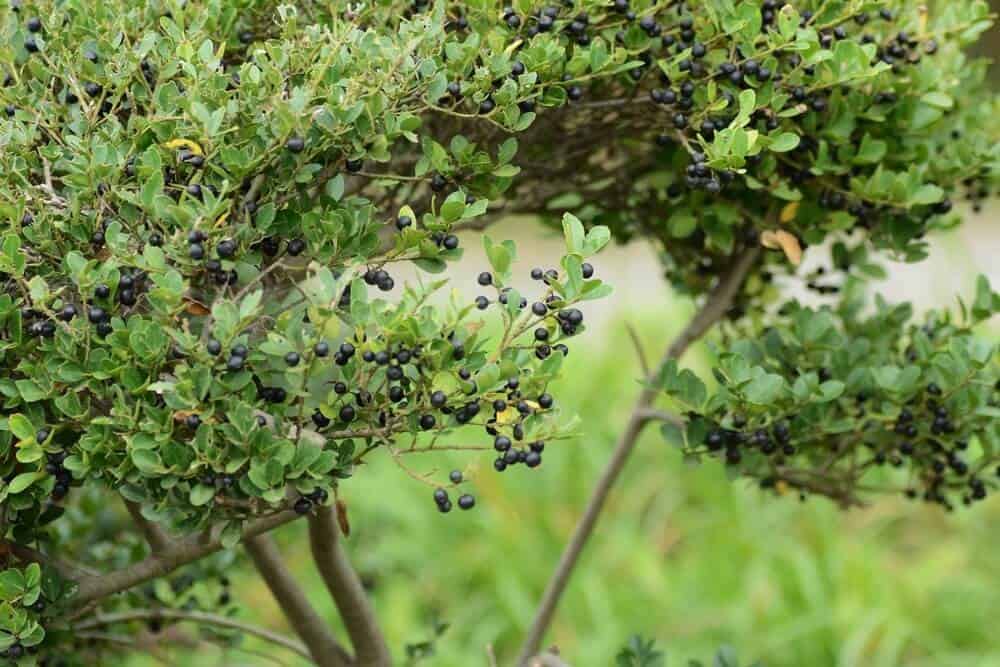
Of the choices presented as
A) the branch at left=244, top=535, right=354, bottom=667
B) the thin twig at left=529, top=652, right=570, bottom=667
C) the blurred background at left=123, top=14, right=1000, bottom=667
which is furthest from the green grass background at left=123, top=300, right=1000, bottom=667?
the thin twig at left=529, top=652, right=570, bottom=667

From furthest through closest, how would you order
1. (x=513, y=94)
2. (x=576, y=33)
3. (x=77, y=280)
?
1. (x=576, y=33)
2. (x=513, y=94)
3. (x=77, y=280)

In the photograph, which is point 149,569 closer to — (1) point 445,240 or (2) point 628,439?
(1) point 445,240

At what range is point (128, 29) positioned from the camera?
5.00 feet

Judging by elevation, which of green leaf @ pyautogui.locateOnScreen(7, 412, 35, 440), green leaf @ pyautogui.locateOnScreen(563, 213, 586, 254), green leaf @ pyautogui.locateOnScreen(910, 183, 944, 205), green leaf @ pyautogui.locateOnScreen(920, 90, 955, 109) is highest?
green leaf @ pyautogui.locateOnScreen(920, 90, 955, 109)

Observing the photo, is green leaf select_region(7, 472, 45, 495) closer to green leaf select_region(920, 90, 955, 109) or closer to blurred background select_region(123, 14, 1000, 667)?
green leaf select_region(920, 90, 955, 109)

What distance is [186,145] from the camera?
1.37 metres

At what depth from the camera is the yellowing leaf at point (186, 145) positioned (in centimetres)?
135

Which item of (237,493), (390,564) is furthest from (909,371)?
(390,564)

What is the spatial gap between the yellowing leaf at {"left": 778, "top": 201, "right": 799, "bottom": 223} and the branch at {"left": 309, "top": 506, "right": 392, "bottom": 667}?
78 cm

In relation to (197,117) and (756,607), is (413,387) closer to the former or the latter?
(197,117)

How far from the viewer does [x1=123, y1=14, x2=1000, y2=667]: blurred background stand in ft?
12.3

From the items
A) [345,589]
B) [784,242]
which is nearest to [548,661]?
[345,589]

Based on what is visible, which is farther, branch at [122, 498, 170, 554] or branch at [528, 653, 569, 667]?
branch at [528, 653, 569, 667]

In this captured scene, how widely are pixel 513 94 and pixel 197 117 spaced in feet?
1.18
